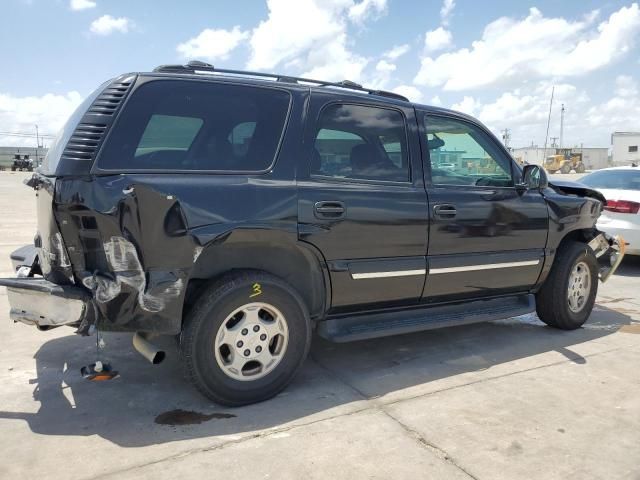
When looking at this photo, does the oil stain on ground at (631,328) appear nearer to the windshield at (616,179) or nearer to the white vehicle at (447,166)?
the white vehicle at (447,166)

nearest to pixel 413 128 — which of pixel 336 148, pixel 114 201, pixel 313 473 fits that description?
pixel 336 148

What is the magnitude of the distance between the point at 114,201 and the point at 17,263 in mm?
1554

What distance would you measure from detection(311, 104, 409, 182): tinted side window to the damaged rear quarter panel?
79 cm

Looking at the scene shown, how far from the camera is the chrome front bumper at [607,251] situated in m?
→ 5.27

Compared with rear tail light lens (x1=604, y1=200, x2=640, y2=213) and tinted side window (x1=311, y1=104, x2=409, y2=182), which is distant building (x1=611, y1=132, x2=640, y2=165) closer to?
rear tail light lens (x1=604, y1=200, x2=640, y2=213)

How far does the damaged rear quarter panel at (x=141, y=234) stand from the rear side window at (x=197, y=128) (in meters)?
0.13

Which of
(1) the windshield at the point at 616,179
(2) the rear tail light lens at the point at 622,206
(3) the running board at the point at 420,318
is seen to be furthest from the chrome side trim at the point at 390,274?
(1) the windshield at the point at 616,179

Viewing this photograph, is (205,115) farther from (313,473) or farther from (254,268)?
(313,473)

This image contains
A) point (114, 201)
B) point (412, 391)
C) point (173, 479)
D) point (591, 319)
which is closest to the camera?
point (173, 479)

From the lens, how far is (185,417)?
125 inches

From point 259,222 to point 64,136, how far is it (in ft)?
4.13

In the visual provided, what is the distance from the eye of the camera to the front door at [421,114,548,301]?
400cm

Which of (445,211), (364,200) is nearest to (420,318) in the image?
(445,211)

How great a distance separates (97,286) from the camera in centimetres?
295
